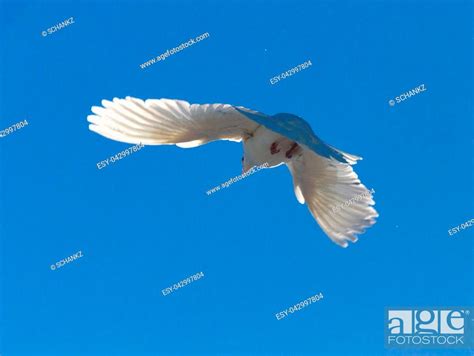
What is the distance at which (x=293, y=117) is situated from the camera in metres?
7.27

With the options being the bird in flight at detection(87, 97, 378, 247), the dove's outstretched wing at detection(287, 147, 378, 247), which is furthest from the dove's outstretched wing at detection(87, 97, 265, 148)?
the dove's outstretched wing at detection(287, 147, 378, 247)

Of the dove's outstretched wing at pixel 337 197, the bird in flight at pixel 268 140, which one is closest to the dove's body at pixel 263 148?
the bird in flight at pixel 268 140

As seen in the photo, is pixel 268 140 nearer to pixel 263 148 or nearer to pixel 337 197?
pixel 263 148

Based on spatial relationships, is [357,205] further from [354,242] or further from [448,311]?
[448,311]

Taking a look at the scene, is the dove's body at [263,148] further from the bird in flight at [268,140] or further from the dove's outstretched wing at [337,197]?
the dove's outstretched wing at [337,197]

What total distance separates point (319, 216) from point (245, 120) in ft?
4.96

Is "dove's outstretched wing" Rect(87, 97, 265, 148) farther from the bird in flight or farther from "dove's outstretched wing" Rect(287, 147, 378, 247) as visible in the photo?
"dove's outstretched wing" Rect(287, 147, 378, 247)

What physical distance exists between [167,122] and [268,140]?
2.91ft

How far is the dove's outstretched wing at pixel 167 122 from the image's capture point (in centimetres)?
754

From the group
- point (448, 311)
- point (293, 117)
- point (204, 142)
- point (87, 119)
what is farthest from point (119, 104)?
point (448, 311)

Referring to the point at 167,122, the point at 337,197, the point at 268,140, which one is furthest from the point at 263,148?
the point at 337,197

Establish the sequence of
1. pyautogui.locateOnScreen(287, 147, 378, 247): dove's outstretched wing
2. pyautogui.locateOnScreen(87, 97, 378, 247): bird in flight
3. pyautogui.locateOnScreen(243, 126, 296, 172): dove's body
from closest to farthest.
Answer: pyautogui.locateOnScreen(87, 97, 378, 247): bird in flight, pyautogui.locateOnScreen(243, 126, 296, 172): dove's body, pyautogui.locateOnScreen(287, 147, 378, 247): dove's outstretched wing

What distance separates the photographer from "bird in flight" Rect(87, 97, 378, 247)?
283 inches

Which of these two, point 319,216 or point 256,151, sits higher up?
point 256,151
